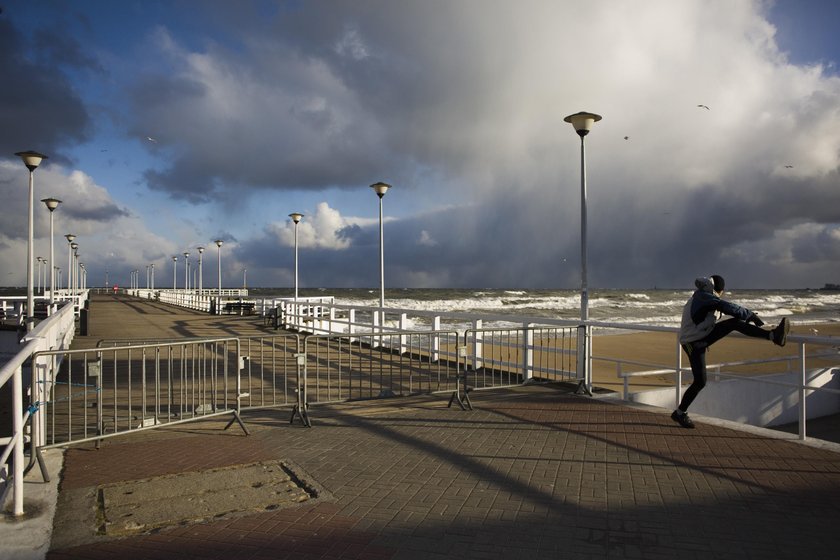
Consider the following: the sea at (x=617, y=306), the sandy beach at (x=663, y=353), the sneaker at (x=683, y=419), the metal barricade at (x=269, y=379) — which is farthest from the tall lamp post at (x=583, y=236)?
the sea at (x=617, y=306)

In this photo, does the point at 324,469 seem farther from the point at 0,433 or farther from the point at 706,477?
the point at 0,433

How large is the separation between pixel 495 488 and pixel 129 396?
4117 mm

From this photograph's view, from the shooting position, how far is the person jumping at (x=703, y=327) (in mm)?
6555

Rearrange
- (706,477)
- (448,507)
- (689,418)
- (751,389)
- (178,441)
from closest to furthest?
(448,507) < (706,477) < (178,441) < (689,418) < (751,389)

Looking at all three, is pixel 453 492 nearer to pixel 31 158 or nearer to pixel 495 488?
pixel 495 488

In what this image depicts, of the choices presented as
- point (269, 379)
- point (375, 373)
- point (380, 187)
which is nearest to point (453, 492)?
point (269, 379)

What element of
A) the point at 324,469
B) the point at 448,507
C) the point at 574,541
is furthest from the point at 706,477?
the point at 324,469

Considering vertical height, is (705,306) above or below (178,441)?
above

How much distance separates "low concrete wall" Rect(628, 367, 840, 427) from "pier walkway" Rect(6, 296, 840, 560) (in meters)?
4.76

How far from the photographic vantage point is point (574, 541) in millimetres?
3965

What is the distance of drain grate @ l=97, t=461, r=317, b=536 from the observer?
437 cm

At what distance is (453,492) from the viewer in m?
4.89

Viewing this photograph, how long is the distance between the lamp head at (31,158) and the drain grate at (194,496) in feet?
52.0

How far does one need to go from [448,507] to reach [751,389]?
409 inches
